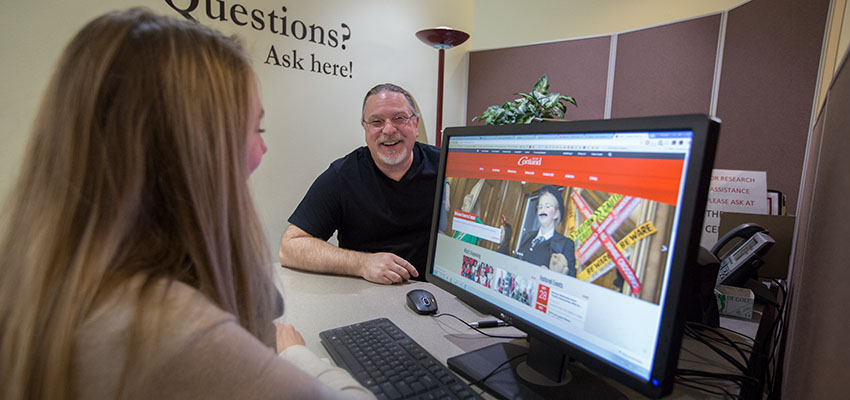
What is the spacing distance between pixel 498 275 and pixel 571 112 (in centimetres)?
231

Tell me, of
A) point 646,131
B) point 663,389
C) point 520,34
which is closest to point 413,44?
point 520,34

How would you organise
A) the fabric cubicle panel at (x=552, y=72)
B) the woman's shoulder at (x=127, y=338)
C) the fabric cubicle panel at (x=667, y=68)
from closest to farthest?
the woman's shoulder at (x=127, y=338)
the fabric cubicle panel at (x=667, y=68)
the fabric cubicle panel at (x=552, y=72)

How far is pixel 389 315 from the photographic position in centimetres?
97

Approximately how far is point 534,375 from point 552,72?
246 centimetres

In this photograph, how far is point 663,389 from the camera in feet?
1.61

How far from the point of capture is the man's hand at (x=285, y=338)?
2.28 feet

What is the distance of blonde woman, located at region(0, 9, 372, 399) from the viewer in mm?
388

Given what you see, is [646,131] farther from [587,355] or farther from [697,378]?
→ [697,378]

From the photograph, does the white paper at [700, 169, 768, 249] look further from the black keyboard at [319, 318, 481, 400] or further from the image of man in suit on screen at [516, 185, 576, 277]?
the black keyboard at [319, 318, 481, 400]

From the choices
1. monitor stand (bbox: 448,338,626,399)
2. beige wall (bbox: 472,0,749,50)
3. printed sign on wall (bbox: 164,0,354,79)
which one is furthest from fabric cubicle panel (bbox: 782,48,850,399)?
beige wall (bbox: 472,0,749,50)

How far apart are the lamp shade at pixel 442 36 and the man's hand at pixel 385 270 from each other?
1.59 metres

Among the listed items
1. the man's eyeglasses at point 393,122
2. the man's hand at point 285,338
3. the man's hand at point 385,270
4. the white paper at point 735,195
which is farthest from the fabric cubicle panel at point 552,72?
the man's hand at point 285,338

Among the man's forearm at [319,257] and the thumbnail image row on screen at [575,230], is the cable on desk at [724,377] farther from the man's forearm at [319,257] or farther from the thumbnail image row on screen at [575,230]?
the man's forearm at [319,257]

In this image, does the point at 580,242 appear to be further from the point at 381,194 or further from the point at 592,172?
the point at 381,194
